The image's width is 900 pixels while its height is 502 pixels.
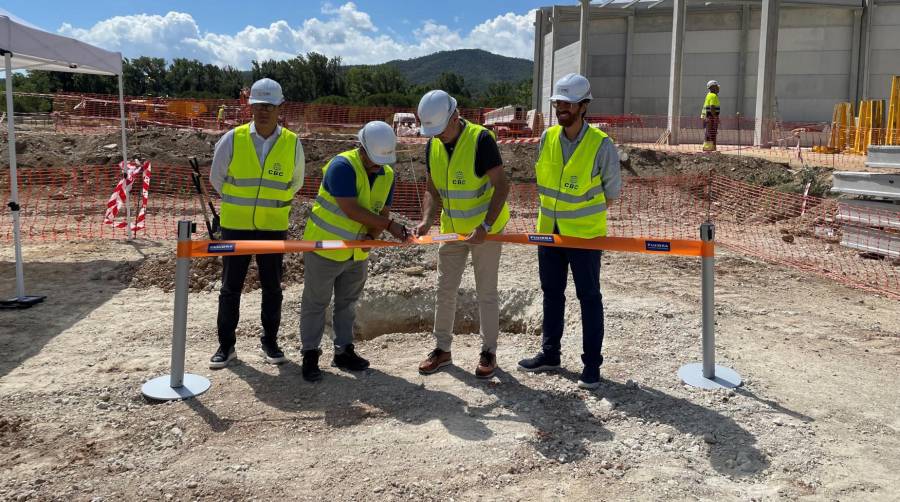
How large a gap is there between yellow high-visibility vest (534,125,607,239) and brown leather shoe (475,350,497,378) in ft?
3.29

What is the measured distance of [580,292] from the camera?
439 cm

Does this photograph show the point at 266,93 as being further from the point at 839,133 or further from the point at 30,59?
the point at 839,133

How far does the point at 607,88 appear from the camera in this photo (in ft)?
84.1

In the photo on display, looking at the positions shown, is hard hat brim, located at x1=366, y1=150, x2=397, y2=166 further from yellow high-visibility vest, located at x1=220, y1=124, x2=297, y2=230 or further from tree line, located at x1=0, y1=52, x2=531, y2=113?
tree line, located at x1=0, y1=52, x2=531, y2=113

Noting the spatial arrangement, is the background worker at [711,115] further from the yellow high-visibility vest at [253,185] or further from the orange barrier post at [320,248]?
the yellow high-visibility vest at [253,185]

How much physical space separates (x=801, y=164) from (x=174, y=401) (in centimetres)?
1475

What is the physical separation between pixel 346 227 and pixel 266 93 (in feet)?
3.64

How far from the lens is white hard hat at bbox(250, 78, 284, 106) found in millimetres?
4594

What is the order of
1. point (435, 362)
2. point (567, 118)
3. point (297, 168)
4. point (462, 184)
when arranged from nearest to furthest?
point (567, 118), point (462, 184), point (435, 362), point (297, 168)

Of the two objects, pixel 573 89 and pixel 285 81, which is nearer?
pixel 573 89

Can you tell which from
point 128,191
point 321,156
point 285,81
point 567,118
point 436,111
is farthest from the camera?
point 285,81

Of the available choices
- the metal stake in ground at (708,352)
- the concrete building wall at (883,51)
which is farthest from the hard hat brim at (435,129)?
the concrete building wall at (883,51)

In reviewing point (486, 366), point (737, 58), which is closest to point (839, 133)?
point (737, 58)

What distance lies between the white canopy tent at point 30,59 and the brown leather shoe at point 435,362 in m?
4.39
